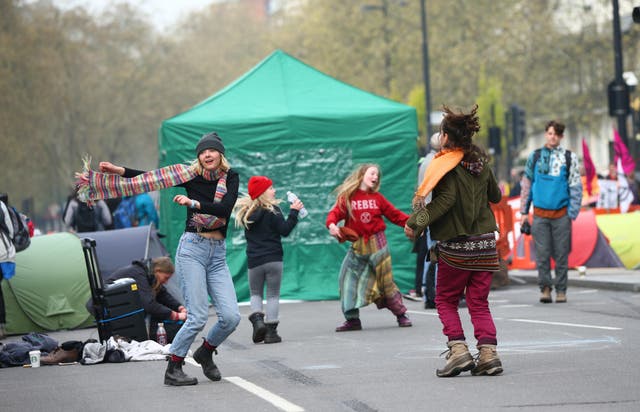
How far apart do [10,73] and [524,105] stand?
21.3 m

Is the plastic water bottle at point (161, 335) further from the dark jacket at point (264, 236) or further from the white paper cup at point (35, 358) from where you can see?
the white paper cup at point (35, 358)

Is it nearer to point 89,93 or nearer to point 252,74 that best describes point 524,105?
point 89,93

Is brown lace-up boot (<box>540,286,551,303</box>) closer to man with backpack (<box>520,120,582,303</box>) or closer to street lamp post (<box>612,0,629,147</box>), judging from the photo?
man with backpack (<box>520,120,582,303</box>)

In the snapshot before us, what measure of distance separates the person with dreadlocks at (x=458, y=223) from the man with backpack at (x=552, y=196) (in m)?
5.46

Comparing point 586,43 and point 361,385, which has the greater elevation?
point 586,43

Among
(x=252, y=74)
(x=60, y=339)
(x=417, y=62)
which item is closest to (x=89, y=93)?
(x=417, y=62)

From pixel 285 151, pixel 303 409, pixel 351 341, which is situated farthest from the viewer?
pixel 285 151

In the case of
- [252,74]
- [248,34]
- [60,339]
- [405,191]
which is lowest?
[60,339]

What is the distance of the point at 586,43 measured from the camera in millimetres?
51531

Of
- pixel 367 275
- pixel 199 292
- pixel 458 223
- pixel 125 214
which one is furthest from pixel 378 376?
pixel 125 214

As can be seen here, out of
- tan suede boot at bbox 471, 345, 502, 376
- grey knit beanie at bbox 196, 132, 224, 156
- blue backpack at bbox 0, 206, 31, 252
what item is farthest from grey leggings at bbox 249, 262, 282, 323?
tan suede boot at bbox 471, 345, 502, 376

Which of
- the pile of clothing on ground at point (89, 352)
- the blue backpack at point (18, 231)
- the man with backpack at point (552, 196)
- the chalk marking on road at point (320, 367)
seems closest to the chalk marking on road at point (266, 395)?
the chalk marking on road at point (320, 367)

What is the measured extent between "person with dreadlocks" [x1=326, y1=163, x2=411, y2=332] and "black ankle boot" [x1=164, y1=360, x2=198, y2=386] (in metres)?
4.05

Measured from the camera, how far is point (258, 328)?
483 inches
